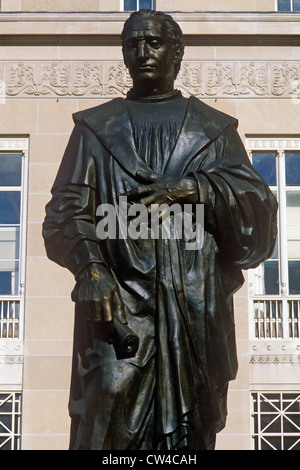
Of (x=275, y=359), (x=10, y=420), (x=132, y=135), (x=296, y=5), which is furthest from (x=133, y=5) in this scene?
(x=132, y=135)

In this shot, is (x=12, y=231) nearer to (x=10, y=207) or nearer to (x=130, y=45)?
(x=10, y=207)

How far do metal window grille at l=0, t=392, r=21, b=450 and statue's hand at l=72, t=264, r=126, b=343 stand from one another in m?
16.0

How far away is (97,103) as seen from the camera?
22.7m

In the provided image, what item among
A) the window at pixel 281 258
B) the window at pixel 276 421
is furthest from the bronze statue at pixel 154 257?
the window at pixel 281 258

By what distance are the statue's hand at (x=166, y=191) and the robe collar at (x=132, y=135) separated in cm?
13

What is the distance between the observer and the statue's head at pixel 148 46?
6500mm

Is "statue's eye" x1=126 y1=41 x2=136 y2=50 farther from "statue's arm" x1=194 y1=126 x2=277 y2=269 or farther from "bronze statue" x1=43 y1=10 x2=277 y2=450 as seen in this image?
"statue's arm" x1=194 y1=126 x2=277 y2=269

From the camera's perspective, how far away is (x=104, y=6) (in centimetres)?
2325

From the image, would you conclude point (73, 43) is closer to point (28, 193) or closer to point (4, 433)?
point (28, 193)

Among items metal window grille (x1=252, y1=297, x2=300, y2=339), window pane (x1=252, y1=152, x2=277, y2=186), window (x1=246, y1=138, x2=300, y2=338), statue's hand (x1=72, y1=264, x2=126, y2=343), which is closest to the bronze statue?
statue's hand (x1=72, y1=264, x2=126, y2=343)

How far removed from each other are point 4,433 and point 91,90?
21.4ft

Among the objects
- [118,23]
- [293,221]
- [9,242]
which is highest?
[118,23]

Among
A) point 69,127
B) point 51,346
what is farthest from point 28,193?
point 51,346

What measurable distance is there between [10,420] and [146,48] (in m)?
16.2
